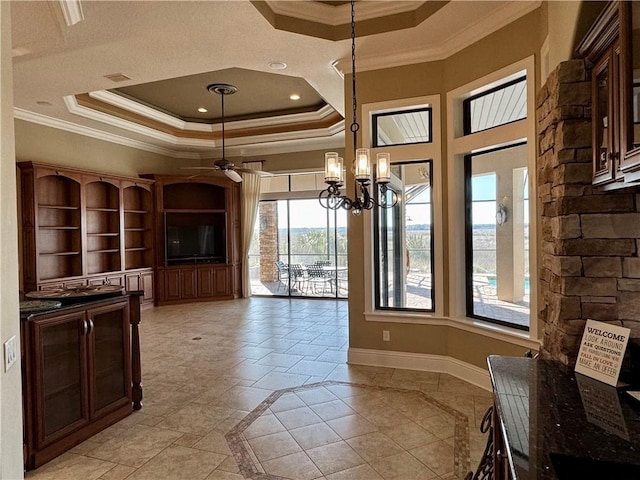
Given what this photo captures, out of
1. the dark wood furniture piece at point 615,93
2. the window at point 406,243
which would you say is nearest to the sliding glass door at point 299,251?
the window at point 406,243

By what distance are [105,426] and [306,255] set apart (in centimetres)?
671

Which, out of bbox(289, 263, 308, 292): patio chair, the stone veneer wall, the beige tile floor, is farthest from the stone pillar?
the stone veneer wall

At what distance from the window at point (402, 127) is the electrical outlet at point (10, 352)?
12.6 ft

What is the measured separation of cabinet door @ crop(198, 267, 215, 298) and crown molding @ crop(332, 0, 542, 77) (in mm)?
5783

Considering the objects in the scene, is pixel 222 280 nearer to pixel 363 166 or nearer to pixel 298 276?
pixel 298 276

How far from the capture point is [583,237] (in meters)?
2.05

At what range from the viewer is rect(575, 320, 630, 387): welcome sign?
5.76ft

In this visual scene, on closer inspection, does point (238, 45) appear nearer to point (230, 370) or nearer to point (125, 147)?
point (230, 370)

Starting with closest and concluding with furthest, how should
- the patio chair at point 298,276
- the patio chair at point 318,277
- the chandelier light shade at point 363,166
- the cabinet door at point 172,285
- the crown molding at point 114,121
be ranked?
the chandelier light shade at point 363,166 → the crown molding at point 114,121 → the cabinet door at point 172,285 → the patio chair at point 318,277 → the patio chair at point 298,276

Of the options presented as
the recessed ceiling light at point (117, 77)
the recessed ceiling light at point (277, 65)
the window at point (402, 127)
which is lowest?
the window at point (402, 127)

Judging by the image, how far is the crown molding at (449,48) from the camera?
3478 millimetres

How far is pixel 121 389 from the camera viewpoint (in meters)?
3.45

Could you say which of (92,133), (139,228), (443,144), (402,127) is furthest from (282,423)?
(92,133)

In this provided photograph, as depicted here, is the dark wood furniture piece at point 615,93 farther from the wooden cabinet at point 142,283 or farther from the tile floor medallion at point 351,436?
the wooden cabinet at point 142,283
